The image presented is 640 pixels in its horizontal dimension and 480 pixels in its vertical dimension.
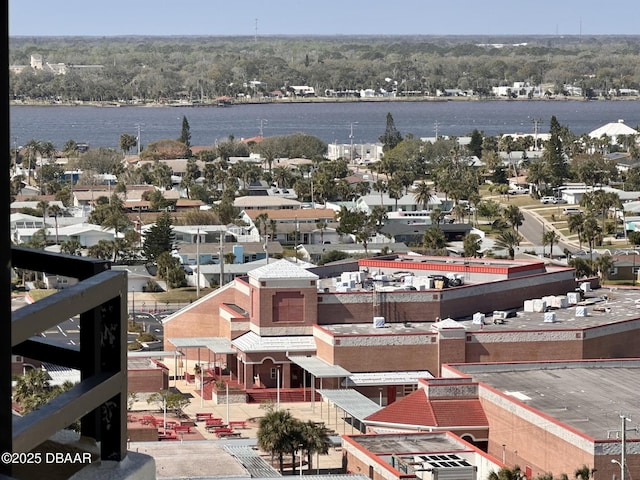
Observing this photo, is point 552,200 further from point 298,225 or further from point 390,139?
point 390,139

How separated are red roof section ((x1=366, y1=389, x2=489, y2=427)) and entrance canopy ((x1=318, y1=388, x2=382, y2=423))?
0.69 m

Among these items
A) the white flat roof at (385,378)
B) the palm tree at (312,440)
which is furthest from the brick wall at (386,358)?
the palm tree at (312,440)

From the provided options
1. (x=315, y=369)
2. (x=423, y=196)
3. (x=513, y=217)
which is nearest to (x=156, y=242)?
(x=513, y=217)

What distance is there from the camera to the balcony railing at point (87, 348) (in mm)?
2992

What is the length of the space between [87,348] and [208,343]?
39.1 meters

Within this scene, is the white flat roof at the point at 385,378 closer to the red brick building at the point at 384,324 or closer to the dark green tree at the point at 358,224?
the red brick building at the point at 384,324

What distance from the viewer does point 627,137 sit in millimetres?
128250

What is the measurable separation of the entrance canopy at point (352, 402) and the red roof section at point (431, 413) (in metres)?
0.69

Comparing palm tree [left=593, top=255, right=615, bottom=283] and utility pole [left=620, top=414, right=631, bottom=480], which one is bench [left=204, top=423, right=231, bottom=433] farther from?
palm tree [left=593, top=255, right=615, bottom=283]

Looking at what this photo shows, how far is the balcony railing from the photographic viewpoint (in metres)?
2.99

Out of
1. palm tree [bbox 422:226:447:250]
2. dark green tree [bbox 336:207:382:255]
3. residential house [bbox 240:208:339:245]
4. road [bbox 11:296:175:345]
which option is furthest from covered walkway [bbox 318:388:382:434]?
residential house [bbox 240:208:339:245]

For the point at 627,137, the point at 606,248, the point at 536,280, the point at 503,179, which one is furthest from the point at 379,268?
the point at 627,137

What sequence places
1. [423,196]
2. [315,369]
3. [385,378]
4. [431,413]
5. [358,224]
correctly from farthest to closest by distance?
[423,196], [358,224], [385,378], [315,369], [431,413]

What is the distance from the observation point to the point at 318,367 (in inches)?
1487
